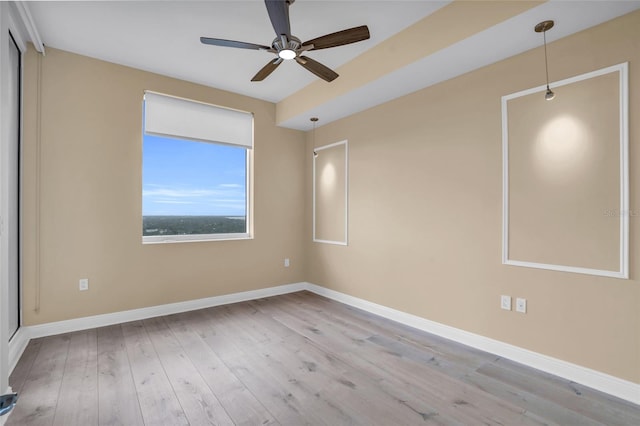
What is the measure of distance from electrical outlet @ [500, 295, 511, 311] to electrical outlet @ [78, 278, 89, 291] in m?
4.11

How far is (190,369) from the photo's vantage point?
96.6 inches

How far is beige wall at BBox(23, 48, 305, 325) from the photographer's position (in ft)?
9.89

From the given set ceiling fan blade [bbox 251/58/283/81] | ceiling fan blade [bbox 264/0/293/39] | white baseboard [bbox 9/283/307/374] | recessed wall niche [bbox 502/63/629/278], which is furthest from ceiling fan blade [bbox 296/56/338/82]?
white baseboard [bbox 9/283/307/374]

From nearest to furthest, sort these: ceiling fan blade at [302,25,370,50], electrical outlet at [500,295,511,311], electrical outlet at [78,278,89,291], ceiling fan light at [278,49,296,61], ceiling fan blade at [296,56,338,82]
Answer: ceiling fan blade at [302,25,370,50] → ceiling fan light at [278,49,296,61] → ceiling fan blade at [296,56,338,82] → electrical outlet at [500,295,511,311] → electrical outlet at [78,278,89,291]

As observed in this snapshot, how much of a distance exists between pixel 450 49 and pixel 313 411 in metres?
2.86

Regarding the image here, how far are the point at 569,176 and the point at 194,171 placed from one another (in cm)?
405

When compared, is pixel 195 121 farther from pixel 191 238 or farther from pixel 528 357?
pixel 528 357

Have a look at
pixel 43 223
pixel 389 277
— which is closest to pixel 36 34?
pixel 43 223

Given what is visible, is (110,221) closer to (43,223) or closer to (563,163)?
(43,223)

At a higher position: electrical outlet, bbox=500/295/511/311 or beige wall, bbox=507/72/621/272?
beige wall, bbox=507/72/621/272

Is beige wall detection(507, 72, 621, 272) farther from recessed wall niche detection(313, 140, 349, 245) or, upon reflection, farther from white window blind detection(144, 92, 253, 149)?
white window blind detection(144, 92, 253, 149)

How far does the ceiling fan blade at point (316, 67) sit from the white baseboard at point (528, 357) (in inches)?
103

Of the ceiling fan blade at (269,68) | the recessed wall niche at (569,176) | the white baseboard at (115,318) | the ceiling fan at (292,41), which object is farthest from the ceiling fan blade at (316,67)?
the white baseboard at (115,318)

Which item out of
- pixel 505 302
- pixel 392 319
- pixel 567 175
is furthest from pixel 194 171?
pixel 567 175
